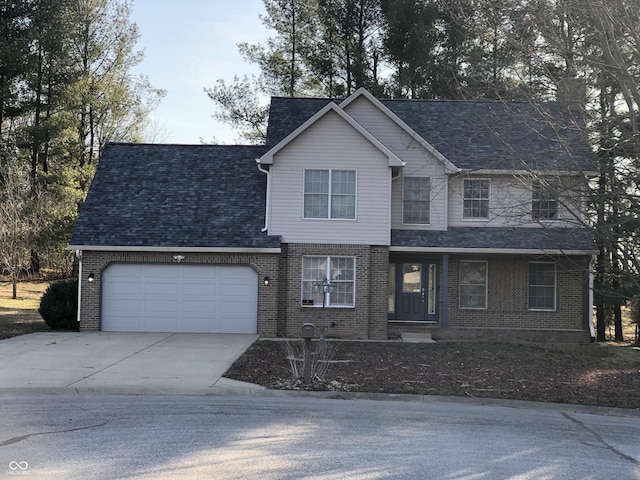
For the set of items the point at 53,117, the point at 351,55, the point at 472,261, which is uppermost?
the point at 351,55

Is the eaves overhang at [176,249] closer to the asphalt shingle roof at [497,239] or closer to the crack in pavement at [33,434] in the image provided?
the asphalt shingle roof at [497,239]

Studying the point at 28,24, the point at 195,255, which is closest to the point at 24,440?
the point at 195,255

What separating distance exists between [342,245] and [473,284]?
4632mm

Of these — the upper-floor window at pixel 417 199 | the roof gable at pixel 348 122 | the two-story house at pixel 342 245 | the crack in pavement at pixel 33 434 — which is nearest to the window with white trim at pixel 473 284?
the two-story house at pixel 342 245

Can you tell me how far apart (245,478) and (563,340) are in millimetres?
15250

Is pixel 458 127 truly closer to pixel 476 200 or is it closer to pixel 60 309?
pixel 476 200

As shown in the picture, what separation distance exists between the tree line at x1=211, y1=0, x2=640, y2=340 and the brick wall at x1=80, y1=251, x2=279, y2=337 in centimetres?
736

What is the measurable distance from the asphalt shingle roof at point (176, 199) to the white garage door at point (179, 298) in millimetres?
948

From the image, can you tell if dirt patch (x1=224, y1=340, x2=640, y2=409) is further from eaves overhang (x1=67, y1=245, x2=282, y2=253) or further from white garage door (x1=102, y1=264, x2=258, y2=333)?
eaves overhang (x1=67, y1=245, x2=282, y2=253)

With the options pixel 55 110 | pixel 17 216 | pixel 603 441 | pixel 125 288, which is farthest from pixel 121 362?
pixel 55 110

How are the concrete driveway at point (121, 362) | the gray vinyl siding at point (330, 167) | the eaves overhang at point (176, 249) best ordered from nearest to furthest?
the concrete driveway at point (121, 362), the eaves overhang at point (176, 249), the gray vinyl siding at point (330, 167)

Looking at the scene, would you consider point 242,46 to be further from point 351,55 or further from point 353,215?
point 353,215

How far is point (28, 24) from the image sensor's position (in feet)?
106

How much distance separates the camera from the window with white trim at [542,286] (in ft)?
62.7
